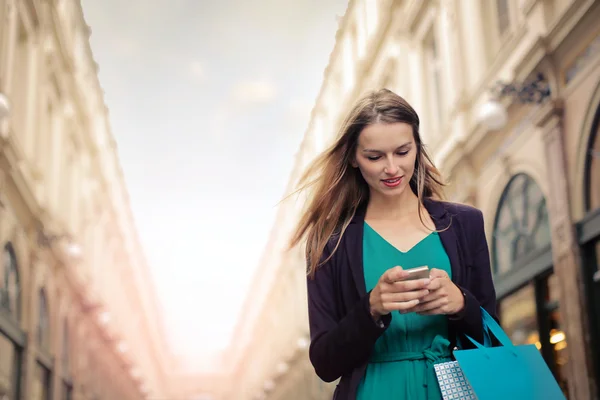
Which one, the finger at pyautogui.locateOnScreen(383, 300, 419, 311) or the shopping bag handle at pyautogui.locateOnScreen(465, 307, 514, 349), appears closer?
the finger at pyautogui.locateOnScreen(383, 300, 419, 311)

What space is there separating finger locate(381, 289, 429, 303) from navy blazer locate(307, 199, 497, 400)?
111mm

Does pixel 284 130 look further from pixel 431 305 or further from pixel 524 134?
pixel 431 305

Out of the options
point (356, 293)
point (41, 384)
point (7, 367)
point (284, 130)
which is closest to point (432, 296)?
point (356, 293)

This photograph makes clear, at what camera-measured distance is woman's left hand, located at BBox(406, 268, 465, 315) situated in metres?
2.38

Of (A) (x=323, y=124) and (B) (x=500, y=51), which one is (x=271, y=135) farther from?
(B) (x=500, y=51)

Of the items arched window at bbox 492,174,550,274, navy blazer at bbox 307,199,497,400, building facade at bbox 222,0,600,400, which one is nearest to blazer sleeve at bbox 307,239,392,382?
navy blazer at bbox 307,199,497,400

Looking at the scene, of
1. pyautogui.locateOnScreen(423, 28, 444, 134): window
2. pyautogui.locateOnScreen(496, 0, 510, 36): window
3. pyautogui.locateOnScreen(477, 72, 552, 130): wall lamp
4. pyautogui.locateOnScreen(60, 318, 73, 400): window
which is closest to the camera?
pyautogui.locateOnScreen(477, 72, 552, 130): wall lamp

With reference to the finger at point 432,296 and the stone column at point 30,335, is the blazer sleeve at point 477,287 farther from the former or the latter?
the stone column at point 30,335

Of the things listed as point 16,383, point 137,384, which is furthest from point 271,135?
point 137,384

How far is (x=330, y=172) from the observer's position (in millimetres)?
2846

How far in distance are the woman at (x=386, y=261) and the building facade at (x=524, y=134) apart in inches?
283

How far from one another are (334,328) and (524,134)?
10.2m

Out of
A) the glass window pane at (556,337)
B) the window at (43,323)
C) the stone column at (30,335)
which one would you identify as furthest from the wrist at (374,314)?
the window at (43,323)

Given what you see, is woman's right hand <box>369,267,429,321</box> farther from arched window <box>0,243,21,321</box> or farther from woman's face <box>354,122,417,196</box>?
arched window <box>0,243,21,321</box>
